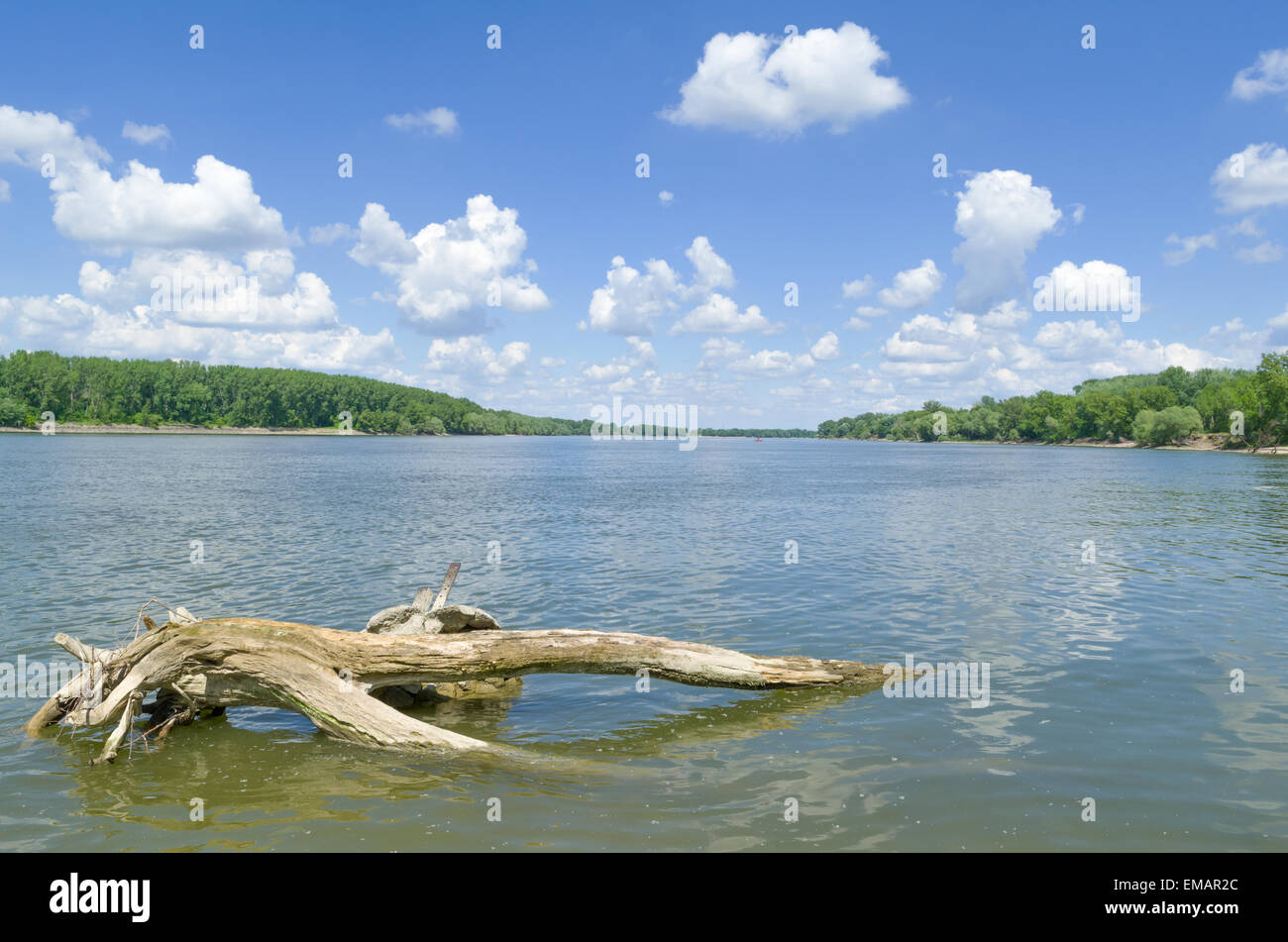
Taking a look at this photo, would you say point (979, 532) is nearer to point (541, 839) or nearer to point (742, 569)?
point (742, 569)

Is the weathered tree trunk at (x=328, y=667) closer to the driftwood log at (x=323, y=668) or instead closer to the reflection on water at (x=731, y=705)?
the driftwood log at (x=323, y=668)

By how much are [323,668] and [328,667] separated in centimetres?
7

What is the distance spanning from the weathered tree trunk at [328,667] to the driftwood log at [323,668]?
0.01 m

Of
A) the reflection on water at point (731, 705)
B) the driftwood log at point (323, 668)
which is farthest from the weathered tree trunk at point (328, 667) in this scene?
the reflection on water at point (731, 705)

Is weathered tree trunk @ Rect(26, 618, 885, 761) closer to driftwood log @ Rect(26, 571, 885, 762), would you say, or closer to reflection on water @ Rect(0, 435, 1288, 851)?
driftwood log @ Rect(26, 571, 885, 762)

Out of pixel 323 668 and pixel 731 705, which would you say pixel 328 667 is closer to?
pixel 323 668

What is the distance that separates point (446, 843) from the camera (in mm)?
7070

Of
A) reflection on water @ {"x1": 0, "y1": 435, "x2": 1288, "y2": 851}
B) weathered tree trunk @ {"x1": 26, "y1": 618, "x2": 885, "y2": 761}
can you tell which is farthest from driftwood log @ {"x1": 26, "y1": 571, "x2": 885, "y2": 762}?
reflection on water @ {"x1": 0, "y1": 435, "x2": 1288, "y2": 851}

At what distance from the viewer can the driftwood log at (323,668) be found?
9469mm

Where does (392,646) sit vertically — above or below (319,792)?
above
